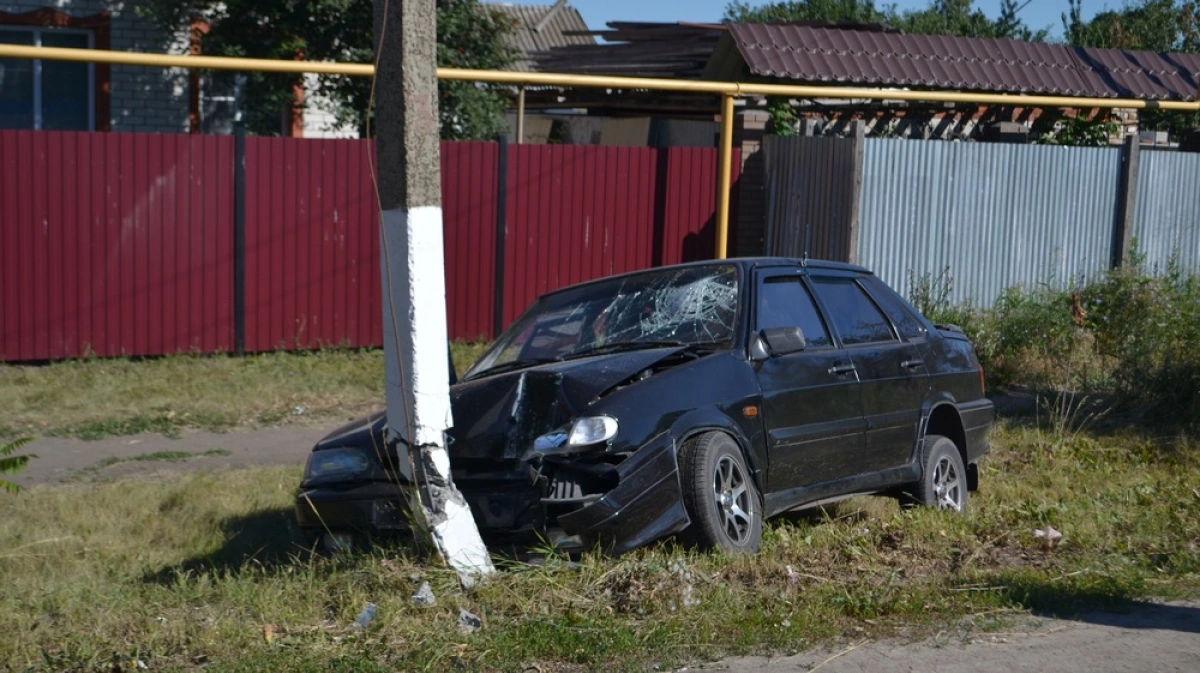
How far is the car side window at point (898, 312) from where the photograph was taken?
7.43 meters

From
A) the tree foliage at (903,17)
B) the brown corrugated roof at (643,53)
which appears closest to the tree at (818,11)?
the tree foliage at (903,17)

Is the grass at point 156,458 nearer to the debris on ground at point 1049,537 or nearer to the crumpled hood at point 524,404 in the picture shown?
the crumpled hood at point 524,404

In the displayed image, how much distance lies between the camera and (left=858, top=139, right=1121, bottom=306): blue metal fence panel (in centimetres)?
1391

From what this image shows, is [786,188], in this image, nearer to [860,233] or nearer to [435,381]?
[860,233]

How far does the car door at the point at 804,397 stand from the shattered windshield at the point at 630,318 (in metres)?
0.22

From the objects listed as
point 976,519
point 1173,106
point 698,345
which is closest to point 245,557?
point 698,345

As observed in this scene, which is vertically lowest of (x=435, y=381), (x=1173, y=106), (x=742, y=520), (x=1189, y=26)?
(x=742, y=520)

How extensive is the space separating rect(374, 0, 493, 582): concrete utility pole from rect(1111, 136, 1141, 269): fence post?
1177 cm

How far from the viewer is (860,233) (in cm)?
1372

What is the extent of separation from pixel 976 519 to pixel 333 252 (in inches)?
285

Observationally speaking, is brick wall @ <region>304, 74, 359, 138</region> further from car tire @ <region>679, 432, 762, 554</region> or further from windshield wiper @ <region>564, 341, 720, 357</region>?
car tire @ <region>679, 432, 762, 554</region>

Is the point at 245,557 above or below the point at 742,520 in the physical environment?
below

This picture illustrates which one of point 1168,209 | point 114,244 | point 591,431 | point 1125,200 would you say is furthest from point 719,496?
point 1168,209

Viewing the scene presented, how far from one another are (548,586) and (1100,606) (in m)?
2.45
